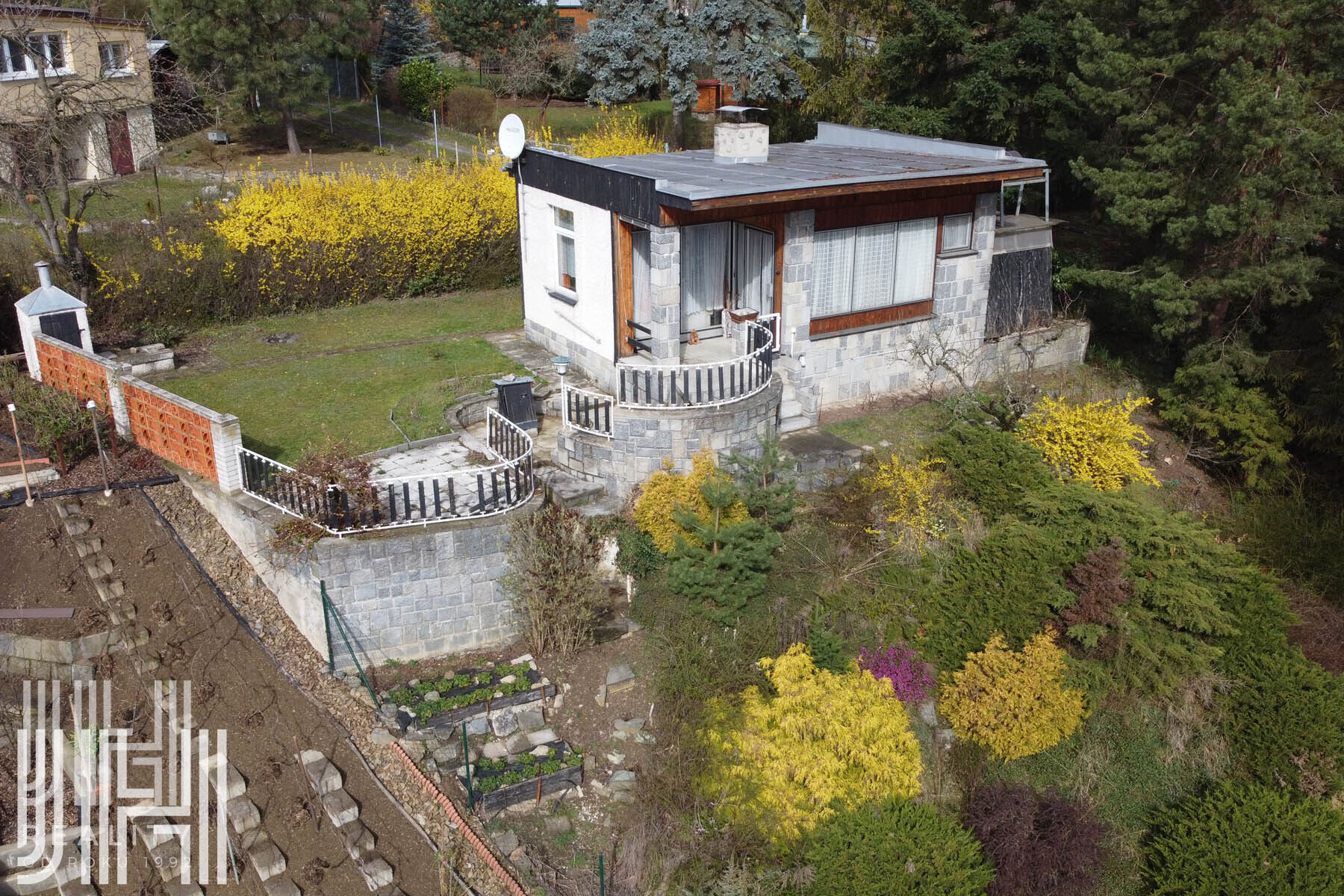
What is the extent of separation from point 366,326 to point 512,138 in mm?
4899

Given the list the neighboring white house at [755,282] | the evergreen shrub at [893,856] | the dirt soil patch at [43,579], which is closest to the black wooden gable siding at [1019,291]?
the neighboring white house at [755,282]

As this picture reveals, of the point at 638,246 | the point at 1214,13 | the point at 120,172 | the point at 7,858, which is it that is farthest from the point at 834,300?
the point at 120,172

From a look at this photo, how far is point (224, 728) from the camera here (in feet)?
34.9

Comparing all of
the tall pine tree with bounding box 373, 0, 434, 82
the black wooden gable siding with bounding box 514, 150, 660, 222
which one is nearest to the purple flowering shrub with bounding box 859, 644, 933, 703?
the black wooden gable siding with bounding box 514, 150, 660, 222

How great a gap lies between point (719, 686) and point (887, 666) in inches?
73.4

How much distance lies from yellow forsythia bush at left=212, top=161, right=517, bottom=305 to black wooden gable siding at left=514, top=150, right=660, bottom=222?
405 centimetres

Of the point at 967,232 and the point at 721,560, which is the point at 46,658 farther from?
the point at 967,232

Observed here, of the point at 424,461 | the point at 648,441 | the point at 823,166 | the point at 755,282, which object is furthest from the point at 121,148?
the point at 648,441

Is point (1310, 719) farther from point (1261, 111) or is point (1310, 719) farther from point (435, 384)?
point (435, 384)

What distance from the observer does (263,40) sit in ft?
96.5

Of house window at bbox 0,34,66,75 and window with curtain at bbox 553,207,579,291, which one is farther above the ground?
house window at bbox 0,34,66,75

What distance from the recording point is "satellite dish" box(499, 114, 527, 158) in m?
16.0

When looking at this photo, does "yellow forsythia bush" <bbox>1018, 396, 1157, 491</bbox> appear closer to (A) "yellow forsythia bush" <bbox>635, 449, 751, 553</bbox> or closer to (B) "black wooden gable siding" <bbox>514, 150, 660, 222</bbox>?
(A) "yellow forsythia bush" <bbox>635, 449, 751, 553</bbox>

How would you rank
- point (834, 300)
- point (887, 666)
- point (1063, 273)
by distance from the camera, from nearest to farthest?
1. point (887, 666)
2. point (834, 300)
3. point (1063, 273)
